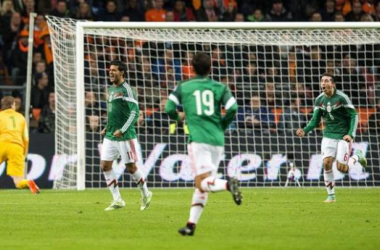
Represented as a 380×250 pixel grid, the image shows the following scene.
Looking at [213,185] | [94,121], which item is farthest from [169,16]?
[213,185]

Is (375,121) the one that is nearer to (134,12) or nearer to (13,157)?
(134,12)

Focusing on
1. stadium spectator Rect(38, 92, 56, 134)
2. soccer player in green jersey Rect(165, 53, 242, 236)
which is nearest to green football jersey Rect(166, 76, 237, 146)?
soccer player in green jersey Rect(165, 53, 242, 236)

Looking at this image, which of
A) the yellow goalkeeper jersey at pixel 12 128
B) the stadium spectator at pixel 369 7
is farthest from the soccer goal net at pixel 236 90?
the stadium spectator at pixel 369 7

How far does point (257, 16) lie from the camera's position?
2616cm

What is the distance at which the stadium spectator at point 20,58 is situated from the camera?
79.9 ft

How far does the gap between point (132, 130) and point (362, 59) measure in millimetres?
9705

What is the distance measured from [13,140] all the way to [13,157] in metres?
0.34

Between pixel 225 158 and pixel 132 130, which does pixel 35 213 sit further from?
pixel 225 158

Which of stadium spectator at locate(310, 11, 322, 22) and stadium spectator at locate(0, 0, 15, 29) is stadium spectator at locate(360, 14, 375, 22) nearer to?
stadium spectator at locate(310, 11, 322, 22)

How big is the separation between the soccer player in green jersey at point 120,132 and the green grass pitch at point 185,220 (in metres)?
0.35

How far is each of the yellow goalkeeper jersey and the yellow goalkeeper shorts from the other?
0.10m

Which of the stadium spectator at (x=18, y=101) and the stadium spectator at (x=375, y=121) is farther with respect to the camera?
the stadium spectator at (x=375, y=121)

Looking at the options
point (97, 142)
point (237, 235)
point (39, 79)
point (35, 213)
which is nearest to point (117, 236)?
point (237, 235)

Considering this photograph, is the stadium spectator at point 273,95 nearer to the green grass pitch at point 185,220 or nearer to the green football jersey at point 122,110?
the green grass pitch at point 185,220
